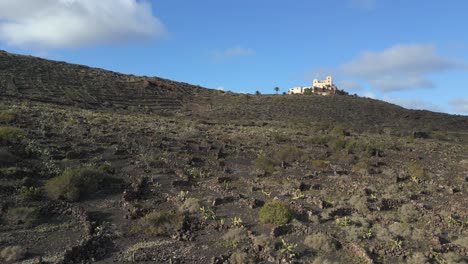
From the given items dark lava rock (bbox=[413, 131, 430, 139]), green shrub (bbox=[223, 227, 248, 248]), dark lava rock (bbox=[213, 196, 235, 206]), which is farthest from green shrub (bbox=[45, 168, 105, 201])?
dark lava rock (bbox=[413, 131, 430, 139])

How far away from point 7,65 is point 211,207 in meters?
54.4

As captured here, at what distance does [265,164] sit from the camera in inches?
1060

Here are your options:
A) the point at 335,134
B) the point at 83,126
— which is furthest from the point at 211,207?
the point at 335,134

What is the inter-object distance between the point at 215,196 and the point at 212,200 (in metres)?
0.80

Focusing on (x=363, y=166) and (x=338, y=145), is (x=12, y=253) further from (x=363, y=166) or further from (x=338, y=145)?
(x=338, y=145)

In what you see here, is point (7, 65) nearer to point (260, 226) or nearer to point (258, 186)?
point (258, 186)

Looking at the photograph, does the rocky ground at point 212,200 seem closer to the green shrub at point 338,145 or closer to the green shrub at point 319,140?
the green shrub at point 338,145

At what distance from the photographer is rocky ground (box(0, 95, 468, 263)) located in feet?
48.8

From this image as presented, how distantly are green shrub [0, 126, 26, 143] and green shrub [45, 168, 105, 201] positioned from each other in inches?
232

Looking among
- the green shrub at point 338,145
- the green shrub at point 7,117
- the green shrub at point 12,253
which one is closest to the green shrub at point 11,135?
the green shrub at point 7,117

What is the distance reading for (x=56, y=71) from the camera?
67375 millimetres

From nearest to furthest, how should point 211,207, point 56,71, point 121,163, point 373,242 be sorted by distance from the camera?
point 373,242, point 211,207, point 121,163, point 56,71

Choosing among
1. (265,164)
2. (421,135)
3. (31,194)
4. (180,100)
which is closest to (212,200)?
(31,194)

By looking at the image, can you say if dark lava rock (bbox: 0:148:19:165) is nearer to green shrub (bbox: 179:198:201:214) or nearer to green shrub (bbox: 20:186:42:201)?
green shrub (bbox: 20:186:42:201)
